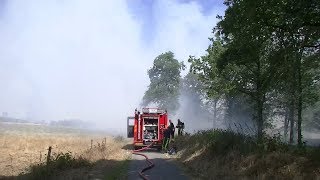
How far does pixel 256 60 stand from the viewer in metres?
28.2

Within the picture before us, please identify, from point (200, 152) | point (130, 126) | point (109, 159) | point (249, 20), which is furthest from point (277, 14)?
point (130, 126)

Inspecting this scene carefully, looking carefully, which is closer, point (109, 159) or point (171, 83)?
point (109, 159)

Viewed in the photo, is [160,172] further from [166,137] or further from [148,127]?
[148,127]

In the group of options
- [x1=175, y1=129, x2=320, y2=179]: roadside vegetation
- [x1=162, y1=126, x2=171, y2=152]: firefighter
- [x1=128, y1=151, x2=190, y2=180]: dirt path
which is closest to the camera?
[x1=175, y1=129, x2=320, y2=179]: roadside vegetation

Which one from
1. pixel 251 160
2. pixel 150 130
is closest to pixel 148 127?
pixel 150 130

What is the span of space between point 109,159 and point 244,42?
9765mm

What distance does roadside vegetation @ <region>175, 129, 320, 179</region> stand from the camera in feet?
38.7

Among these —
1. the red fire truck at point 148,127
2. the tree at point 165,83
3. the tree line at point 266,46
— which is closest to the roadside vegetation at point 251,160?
the tree line at point 266,46

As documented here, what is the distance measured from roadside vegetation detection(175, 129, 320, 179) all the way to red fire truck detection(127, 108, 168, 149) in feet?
31.4

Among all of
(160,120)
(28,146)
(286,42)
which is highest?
(286,42)

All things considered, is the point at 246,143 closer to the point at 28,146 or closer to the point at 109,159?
the point at 109,159

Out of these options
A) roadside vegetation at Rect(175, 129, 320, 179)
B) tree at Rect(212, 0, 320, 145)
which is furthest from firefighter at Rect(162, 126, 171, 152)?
tree at Rect(212, 0, 320, 145)

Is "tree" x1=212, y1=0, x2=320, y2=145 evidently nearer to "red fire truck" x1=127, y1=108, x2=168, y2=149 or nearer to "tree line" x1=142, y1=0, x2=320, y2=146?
"tree line" x1=142, y1=0, x2=320, y2=146

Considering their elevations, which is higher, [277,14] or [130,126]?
[277,14]
